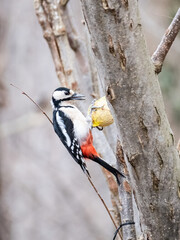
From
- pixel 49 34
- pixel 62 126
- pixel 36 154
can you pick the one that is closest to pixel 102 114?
pixel 49 34

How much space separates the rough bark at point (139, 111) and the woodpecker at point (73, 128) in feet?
2.23

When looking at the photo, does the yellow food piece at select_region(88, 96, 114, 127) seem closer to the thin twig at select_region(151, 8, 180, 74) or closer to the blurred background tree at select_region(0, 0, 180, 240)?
the thin twig at select_region(151, 8, 180, 74)

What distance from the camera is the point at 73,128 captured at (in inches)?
121

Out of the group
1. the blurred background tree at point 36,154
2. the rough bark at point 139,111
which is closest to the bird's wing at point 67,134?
the rough bark at point 139,111

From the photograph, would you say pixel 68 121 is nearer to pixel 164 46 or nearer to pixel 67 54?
pixel 67 54

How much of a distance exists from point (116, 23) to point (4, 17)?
4983 mm

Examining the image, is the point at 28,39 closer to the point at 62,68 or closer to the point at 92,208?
the point at 92,208

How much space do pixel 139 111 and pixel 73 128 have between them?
4.72ft

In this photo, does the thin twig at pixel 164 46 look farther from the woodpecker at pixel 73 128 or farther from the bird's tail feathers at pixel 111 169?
the woodpecker at pixel 73 128

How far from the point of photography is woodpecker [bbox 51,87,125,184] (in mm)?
2691

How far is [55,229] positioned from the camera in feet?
20.9

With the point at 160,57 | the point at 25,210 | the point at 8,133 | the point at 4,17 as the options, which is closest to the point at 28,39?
the point at 4,17

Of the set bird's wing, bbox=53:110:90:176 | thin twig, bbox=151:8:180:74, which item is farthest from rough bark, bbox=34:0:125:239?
thin twig, bbox=151:8:180:74

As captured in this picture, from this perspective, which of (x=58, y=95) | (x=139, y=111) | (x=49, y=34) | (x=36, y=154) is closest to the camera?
(x=139, y=111)
